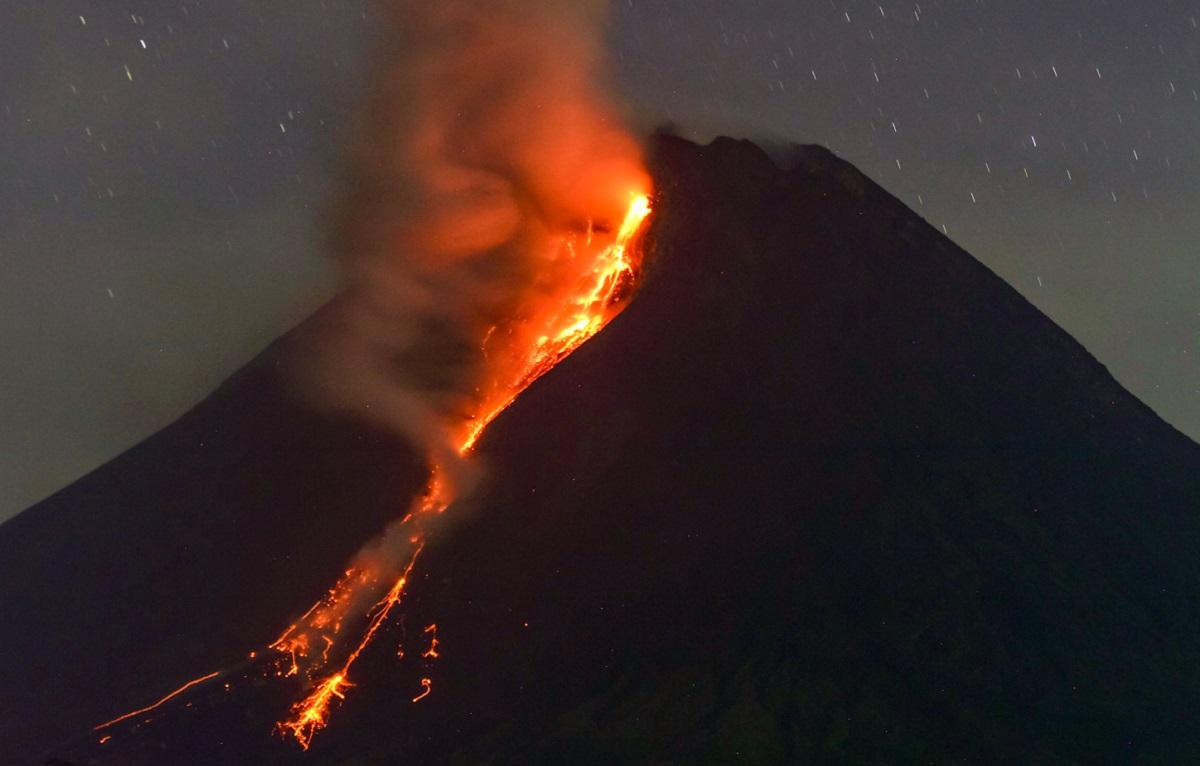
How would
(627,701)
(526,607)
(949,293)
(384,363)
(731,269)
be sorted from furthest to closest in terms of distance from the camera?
1. (384,363)
2. (949,293)
3. (731,269)
4. (526,607)
5. (627,701)

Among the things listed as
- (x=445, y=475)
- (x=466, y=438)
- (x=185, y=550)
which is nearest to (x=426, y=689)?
(x=445, y=475)

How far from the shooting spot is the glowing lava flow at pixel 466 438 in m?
37.9

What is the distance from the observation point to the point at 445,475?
44906 millimetres

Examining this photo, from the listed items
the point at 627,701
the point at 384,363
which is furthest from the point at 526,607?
the point at 384,363

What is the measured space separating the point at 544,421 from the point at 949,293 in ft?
59.9

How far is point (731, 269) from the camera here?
159 ft

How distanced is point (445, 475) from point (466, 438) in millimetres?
2035

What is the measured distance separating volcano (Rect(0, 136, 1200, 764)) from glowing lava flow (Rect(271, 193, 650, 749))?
857 mm

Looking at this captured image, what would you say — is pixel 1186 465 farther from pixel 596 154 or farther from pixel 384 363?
pixel 384 363

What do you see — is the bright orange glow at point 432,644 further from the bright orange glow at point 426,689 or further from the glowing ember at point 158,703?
the glowing ember at point 158,703

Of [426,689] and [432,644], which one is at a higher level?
[432,644]

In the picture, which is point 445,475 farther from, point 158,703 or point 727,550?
point 158,703

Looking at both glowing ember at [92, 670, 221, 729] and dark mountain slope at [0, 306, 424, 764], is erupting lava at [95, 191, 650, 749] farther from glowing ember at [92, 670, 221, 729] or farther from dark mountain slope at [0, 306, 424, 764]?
dark mountain slope at [0, 306, 424, 764]

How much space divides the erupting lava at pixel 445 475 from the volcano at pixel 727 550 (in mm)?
893
